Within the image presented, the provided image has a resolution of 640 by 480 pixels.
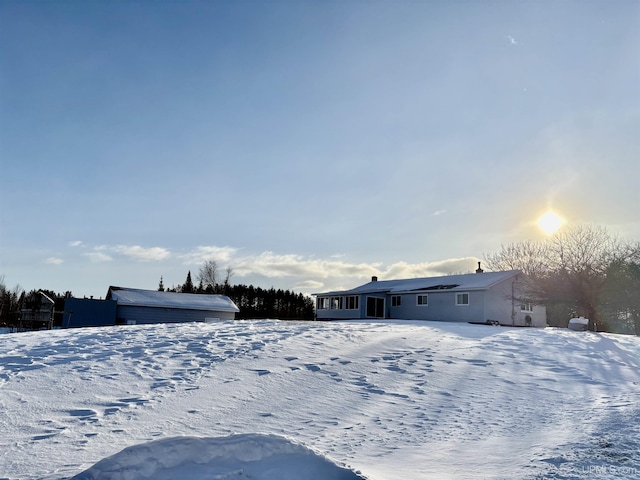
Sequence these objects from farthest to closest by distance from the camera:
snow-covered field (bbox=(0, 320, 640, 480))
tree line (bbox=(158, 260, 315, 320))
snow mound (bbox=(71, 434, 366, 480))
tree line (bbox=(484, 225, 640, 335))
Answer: tree line (bbox=(158, 260, 315, 320))
tree line (bbox=(484, 225, 640, 335))
snow-covered field (bbox=(0, 320, 640, 480))
snow mound (bbox=(71, 434, 366, 480))

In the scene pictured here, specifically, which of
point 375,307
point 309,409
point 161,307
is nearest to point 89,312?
point 161,307

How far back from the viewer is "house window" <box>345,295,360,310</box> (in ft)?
113

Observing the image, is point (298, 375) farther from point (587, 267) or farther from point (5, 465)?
point (587, 267)

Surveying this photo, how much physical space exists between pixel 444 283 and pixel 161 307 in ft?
63.3

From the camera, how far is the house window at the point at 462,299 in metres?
28.6

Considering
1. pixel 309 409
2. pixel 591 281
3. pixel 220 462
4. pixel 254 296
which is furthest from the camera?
pixel 254 296

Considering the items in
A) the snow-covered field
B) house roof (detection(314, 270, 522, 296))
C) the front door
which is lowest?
the snow-covered field

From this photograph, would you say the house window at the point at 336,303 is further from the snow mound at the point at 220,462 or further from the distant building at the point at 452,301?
the snow mound at the point at 220,462

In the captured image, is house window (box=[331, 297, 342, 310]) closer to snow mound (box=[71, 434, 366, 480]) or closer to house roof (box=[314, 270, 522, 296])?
house roof (box=[314, 270, 522, 296])

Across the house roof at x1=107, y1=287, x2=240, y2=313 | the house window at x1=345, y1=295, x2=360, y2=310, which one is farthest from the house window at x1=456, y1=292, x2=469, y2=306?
the house roof at x1=107, y1=287, x2=240, y2=313

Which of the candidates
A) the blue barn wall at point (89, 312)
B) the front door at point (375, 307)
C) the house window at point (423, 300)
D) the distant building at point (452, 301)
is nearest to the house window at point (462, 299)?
the distant building at point (452, 301)

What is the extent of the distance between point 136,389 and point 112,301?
26641mm

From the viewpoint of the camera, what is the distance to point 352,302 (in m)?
35.1

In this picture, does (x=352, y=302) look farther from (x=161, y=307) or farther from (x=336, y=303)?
(x=161, y=307)
